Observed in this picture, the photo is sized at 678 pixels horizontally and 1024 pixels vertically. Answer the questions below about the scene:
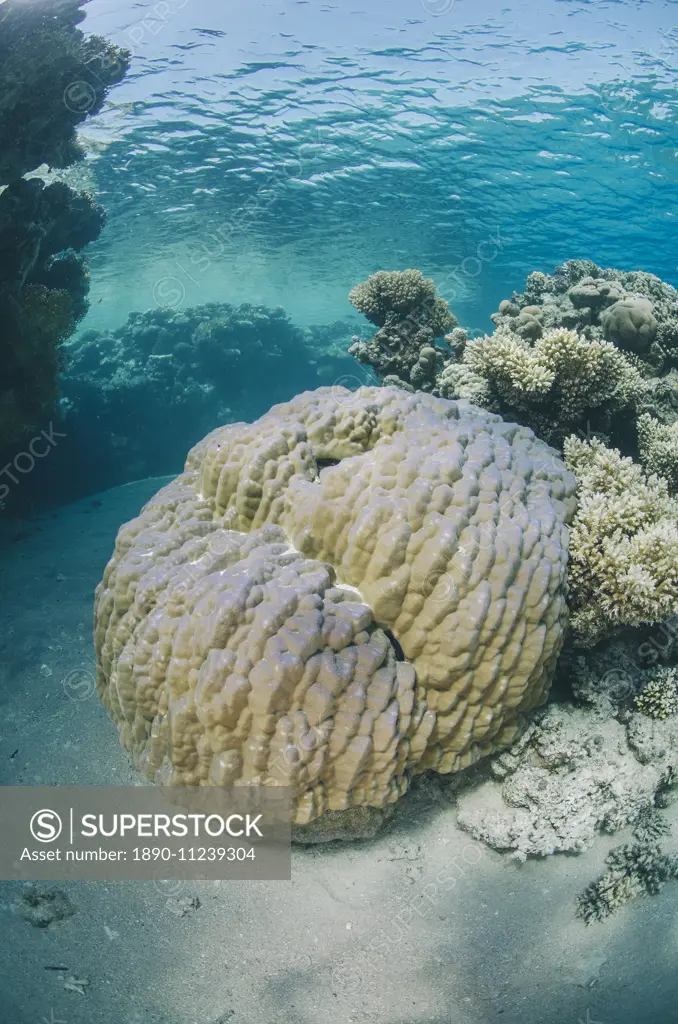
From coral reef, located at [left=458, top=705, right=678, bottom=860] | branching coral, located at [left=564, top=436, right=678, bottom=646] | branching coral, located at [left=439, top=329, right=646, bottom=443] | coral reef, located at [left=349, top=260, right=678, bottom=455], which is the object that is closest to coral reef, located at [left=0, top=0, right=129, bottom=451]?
coral reef, located at [left=349, top=260, right=678, bottom=455]

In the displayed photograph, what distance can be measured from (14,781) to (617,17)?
18469mm

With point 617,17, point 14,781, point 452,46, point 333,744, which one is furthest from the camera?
point 452,46

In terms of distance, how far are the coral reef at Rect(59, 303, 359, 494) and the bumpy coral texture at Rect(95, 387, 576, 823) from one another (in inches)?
470

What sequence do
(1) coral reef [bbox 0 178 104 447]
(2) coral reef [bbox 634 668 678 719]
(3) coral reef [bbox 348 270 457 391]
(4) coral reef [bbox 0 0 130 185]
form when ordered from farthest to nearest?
(1) coral reef [bbox 0 178 104 447] → (4) coral reef [bbox 0 0 130 185] → (3) coral reef [bbox 348 270 457 391] → (2) coral reef [bbox 634 668 678 719]

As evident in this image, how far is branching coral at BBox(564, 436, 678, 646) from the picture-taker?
3797 mm

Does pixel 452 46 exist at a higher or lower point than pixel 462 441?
higher

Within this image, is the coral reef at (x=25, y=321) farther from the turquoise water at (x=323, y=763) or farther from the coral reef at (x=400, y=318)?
the coral reef at (x=400, y=318)

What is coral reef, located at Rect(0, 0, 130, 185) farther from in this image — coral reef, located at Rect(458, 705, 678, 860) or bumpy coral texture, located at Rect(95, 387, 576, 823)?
coral reef, located at Rect(458, 705, 678, 860)

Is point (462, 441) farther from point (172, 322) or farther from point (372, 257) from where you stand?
point (372, 257)

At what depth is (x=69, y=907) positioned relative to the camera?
3.99 meters

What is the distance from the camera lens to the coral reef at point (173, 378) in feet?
54.6

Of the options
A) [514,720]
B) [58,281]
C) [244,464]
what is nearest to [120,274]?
[58,281]

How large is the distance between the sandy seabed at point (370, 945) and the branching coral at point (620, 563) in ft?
5.39

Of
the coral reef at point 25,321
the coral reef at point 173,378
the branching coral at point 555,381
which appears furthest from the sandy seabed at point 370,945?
the coral reef at point 173,378
